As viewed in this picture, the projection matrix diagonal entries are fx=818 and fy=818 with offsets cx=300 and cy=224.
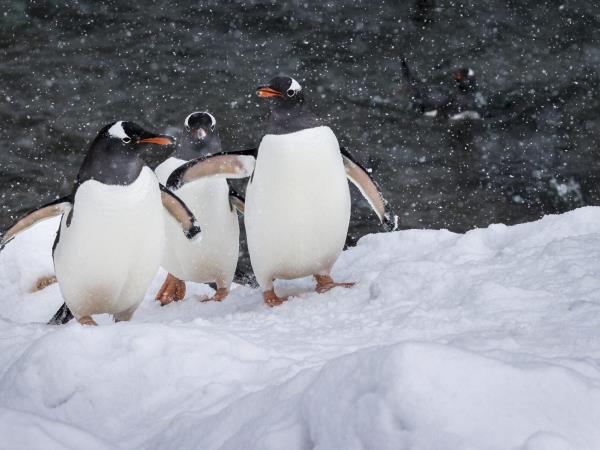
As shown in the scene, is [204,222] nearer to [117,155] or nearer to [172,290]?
[172,290]

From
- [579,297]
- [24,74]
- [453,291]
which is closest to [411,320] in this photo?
[453,291]

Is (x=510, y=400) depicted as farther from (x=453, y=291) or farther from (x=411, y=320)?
(x=453, y=291)

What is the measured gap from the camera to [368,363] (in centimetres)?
148

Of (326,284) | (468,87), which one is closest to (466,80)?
(468,87)

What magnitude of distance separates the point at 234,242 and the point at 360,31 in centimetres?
327

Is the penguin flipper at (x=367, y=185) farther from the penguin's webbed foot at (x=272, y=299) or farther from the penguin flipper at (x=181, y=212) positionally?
the penguin flipper at (x=181, y=212)

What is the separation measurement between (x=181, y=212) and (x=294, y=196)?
59 centimetres

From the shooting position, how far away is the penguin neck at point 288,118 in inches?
142

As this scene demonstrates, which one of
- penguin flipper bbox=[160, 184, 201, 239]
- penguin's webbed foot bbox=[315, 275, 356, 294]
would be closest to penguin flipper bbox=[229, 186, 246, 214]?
penguin flipper bbox=[160, 184, 201, 239]

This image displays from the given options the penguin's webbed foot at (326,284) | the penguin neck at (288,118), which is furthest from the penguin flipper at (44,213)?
the penguin's webbed foot at (326,284)

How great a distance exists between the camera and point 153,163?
6859 millimetres

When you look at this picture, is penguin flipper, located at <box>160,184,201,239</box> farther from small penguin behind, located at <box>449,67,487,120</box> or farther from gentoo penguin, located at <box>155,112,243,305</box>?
small penguin behind, located at <box>449,67,487,120</box>

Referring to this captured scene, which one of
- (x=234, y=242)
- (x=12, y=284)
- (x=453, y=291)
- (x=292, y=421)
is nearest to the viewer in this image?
(x=292, y=421)

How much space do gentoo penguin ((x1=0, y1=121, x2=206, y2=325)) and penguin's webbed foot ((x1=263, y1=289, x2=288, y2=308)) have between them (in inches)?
20.4
